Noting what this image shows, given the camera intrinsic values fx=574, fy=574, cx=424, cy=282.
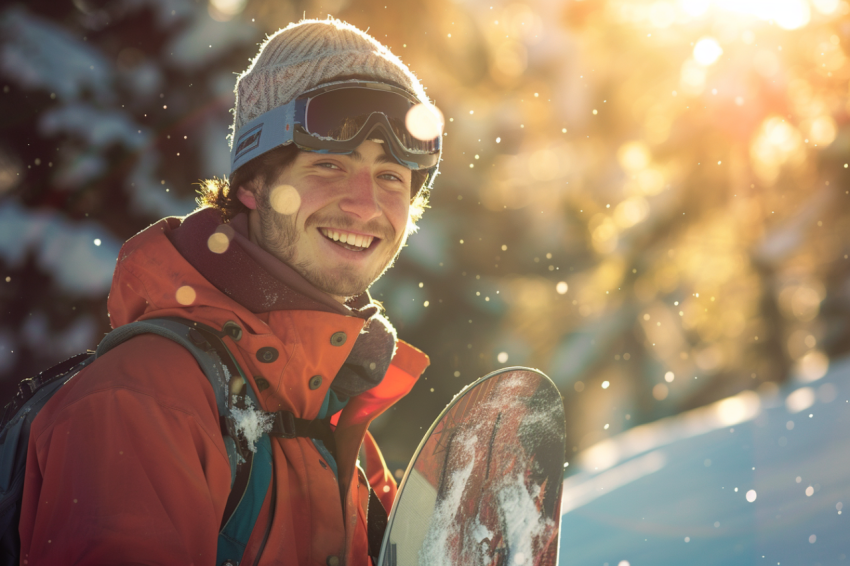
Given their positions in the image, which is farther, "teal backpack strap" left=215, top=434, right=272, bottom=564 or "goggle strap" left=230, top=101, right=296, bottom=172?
"goggle strap" left=230, top=101, right=296, bottom=172

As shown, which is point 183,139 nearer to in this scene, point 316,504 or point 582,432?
point 316,504

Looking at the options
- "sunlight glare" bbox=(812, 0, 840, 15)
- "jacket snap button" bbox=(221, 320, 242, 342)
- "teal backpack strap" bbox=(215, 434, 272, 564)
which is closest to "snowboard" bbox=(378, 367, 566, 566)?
"teal backpack strap" bbox=(215, 434, 272, 564)

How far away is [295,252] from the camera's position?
1746mm

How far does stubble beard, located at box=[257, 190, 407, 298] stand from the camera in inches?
68.9

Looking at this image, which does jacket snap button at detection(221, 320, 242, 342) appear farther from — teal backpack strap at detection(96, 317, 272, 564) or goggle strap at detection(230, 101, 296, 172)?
goggle strap at detection(230, 101, 296, 172)

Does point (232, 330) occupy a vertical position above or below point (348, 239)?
below

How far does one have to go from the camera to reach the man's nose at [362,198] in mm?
1779

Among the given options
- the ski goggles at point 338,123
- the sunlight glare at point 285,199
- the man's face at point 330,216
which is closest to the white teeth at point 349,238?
the man's face at point 330,216

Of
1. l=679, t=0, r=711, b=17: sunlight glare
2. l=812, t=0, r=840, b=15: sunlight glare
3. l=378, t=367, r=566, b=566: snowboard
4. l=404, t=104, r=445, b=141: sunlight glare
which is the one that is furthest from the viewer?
l=679, t=0, r=711, b=17: sunlight glare

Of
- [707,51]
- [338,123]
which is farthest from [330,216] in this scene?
[707,51]

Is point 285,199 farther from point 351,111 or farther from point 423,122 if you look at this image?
point 423,122

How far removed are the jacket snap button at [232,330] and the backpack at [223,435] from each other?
0.01 meters

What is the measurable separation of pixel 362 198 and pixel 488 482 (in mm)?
1024

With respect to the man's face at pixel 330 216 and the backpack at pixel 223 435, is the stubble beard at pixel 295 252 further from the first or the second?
the backpack at pixel 223 435
